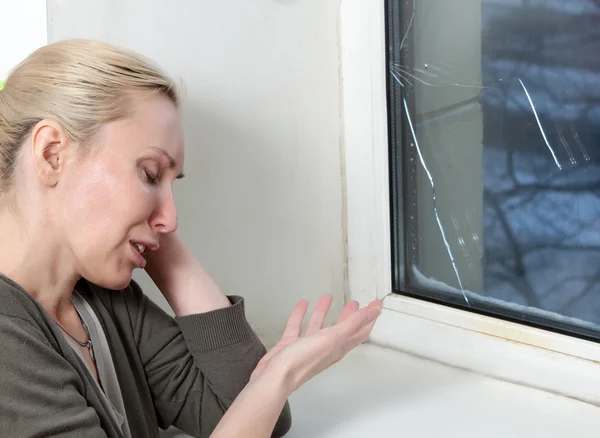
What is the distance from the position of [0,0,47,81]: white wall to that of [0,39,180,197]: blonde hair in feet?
0.58

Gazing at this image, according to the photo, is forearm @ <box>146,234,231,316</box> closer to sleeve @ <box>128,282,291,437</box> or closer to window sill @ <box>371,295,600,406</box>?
sleeve @ <box>128,282,291,437</box>

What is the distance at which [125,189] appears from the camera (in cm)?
83

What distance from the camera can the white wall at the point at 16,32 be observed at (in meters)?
1.03

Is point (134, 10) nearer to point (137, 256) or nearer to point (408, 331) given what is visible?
point (137, 256)

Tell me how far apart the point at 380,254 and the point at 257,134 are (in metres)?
0.35

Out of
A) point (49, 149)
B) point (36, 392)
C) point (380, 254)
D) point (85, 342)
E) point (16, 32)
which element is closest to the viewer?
point (36, 392)

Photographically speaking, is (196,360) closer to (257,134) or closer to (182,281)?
(182,281)

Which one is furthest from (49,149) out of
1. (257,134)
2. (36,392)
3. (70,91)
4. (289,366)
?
(257,134)

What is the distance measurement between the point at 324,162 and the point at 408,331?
37 cm

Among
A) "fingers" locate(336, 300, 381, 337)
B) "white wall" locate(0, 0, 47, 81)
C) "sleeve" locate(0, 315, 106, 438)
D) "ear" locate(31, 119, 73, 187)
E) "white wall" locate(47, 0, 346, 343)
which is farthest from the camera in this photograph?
"white wall" locate(47, 0, 346, 343)

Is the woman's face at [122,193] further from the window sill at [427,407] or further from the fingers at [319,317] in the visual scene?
the window sill at [427,407]

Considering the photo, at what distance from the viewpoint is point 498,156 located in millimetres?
1190

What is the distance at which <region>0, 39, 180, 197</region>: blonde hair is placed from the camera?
2.69 feet

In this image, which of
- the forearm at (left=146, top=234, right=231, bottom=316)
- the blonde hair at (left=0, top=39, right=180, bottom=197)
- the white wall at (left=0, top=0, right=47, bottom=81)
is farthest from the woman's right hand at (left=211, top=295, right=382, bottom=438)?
the white wall at (left=0, top=0, right=47, bottom=81)
